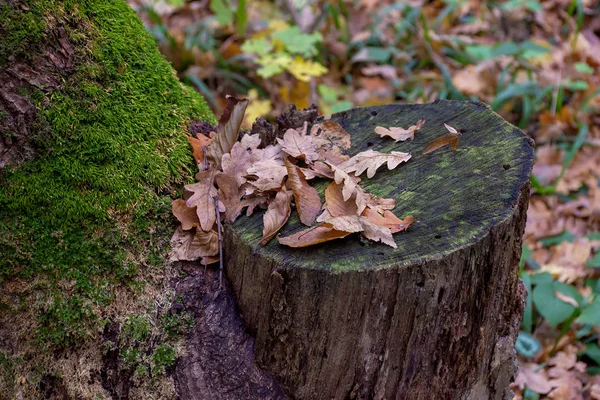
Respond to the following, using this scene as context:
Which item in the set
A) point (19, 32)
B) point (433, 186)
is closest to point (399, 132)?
point (433, 186)

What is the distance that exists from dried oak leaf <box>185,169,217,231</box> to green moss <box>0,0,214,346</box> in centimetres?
12

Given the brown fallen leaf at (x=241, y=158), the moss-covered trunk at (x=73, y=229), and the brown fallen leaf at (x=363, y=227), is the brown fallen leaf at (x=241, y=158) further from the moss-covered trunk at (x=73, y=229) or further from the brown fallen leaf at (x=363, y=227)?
the brown fallen leaf at (x=363, y=227)

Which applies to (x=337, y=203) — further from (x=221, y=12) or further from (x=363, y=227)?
(x=221, y=12)

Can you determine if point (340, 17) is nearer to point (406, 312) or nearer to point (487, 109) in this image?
point (487, 109)

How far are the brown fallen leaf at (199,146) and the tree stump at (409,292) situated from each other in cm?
38

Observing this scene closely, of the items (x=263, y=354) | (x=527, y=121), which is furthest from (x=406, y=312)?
(x=527, y=121)

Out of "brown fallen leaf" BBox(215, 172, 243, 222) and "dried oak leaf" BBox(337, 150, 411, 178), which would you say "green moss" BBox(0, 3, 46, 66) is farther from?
"dried oak leaf" BBox(337, 150, 411, 178)

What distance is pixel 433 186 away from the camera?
1.82 m

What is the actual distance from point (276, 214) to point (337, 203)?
202mm

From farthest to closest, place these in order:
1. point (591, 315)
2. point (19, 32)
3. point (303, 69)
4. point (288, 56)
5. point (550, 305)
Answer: point (288, 56) < point (303, 69) < point (550, 305) < point (591, 315) < point (19, 32)

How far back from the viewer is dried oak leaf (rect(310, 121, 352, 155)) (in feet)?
6.73

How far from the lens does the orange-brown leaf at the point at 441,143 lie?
1.98 meters

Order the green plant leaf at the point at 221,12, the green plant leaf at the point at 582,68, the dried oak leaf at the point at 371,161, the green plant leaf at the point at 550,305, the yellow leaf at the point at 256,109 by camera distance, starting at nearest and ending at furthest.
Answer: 1. the dried oak leaf at the point at 371,161
2. the green plant leaf at the point at 550,305
3. the yellow leaf at the point at 256,109
4. the green plant leaf at the point at 582,68
5. the green plant leaf at the point at 221,12

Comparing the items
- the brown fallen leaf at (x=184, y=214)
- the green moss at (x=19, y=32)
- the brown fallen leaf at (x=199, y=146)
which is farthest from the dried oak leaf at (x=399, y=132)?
the green moss at (x=19, y=32)
